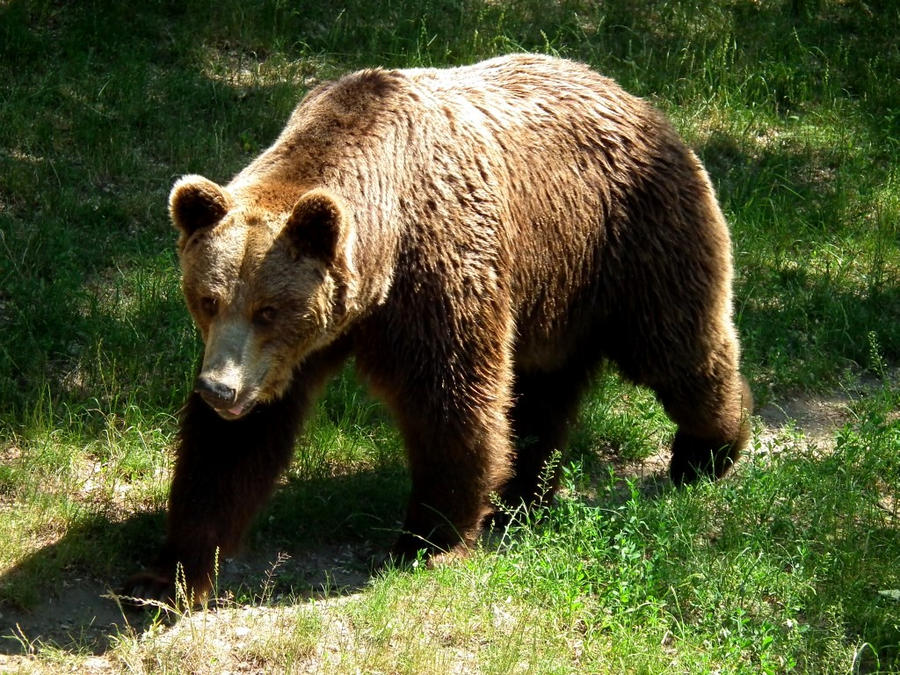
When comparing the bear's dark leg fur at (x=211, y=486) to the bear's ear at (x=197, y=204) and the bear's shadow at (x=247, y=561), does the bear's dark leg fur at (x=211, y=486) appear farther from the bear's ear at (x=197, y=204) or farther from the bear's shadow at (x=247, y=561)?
the bear's ear at (x=197, y=204)

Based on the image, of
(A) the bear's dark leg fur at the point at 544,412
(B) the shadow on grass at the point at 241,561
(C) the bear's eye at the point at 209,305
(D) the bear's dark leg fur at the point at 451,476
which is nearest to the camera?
(C) the bear's eye at the point at 209,305

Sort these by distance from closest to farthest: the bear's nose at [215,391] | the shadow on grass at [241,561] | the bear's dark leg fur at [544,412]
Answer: the bear's nose at [215,391] → the shadow on grass at [241,561] → the bear's dark leg fur at [544,412]

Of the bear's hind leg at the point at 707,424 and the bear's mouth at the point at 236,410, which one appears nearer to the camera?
the bear's mouth at the point at 236,410

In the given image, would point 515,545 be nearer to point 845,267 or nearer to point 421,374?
point 421,374

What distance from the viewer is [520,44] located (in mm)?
10617

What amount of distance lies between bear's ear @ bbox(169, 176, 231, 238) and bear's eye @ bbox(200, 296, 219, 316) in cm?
32

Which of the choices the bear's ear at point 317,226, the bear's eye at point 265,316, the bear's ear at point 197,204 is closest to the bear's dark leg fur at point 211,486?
the bear's eye at point 265,316

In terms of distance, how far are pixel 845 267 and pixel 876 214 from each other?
2.85ft

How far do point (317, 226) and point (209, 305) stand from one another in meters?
0.55

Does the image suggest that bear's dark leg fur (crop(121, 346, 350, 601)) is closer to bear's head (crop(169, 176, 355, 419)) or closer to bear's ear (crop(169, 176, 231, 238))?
bear's head (crop(169, 176, 355, 419))

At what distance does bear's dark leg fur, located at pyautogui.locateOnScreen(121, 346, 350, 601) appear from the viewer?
5629mm

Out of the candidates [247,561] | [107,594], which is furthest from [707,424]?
[107,594]

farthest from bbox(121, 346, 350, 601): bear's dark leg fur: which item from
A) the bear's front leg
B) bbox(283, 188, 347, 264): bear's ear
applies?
bbox(283, 188, 347, 264): bear's ear

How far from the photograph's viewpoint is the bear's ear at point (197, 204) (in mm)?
5117
